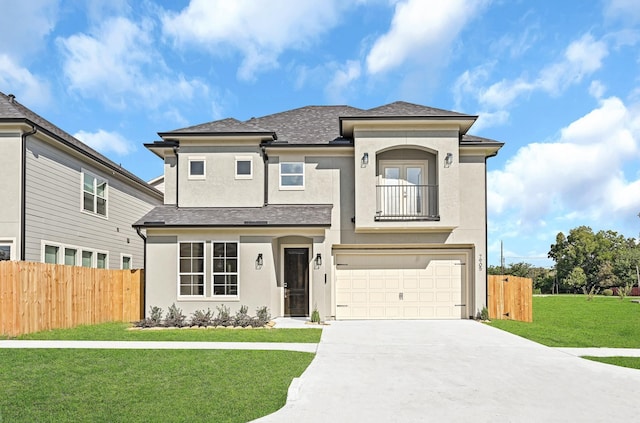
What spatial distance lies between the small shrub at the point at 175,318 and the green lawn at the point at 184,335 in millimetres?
866

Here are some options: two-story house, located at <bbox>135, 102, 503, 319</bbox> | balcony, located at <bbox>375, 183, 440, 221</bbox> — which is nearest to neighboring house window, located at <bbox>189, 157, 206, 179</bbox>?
two-story house, located at <bbox>135, 102, 503, 319</bbox>

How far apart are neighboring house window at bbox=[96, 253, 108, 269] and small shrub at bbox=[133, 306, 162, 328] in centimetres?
487

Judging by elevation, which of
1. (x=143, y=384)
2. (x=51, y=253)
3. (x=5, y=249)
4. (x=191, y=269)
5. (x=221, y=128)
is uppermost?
(x=221, y=128)

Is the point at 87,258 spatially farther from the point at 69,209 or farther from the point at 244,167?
the point at 244,167

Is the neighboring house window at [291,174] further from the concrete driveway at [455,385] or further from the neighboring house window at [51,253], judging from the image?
the neighboring house window at [51,253]

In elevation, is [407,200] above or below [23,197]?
above

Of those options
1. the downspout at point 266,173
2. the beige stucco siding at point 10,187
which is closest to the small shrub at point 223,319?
the downspout at point 266,173

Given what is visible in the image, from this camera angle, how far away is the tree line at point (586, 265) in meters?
47.8

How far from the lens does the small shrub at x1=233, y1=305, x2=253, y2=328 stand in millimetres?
Answer: 15668

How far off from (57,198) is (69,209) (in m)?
0.89

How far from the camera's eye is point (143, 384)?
8062 mm

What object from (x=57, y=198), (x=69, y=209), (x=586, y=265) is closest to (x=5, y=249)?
(x=57, y=198)

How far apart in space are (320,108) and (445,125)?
6.63 metres

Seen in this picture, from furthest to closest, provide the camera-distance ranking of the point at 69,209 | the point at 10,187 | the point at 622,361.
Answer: the point at 69,209 < the point at 10,187 < the point at 622,361
